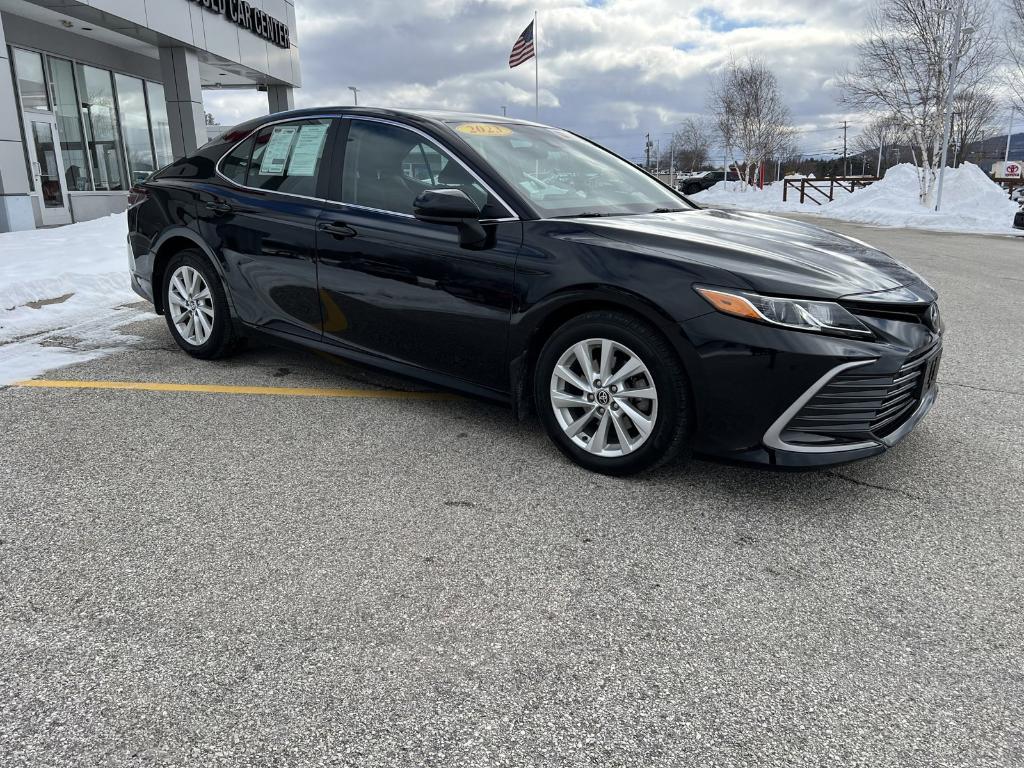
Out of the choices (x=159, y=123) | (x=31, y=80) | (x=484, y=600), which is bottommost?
(x=484, y=600)

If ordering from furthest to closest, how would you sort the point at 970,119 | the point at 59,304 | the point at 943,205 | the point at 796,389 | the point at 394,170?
the point at 970,119 → the point at 943,205 → the point at 59,304 → the point at 394,170 → the point at 796,389

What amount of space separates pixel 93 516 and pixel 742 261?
274 centimetres

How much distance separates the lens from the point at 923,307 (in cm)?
317

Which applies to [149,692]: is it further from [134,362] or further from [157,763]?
[134,362]

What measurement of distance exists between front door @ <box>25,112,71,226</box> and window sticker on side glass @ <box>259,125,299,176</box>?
14.7 metres

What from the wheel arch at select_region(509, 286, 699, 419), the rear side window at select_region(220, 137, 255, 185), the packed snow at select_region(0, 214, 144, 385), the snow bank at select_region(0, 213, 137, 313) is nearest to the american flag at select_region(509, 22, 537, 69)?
the snow bank at select_region(0, 213, 137, 313)

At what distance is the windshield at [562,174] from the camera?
12.3 ft

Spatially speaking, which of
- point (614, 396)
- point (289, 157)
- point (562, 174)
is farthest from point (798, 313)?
point (289, 157)

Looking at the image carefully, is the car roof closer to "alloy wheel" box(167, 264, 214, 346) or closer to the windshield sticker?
the windshield sticker

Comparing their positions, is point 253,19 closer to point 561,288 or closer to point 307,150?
point 307,150

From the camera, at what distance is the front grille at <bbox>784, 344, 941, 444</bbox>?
290 cm

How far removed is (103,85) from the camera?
62.4 ft

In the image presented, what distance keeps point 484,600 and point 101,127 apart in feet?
67.4

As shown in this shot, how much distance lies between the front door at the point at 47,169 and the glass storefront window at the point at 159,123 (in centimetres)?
417
